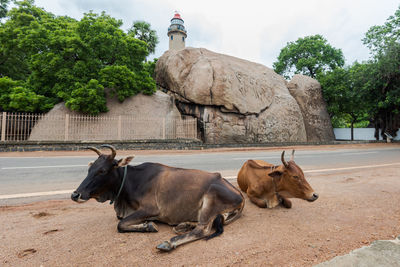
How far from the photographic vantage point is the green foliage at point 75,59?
15086mm

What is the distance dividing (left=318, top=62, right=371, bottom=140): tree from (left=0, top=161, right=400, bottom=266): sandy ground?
22635 mm

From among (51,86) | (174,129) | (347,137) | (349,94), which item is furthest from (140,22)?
(347,137)

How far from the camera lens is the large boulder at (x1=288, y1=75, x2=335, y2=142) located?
23531 millimetres

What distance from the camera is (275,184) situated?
2.90 meters

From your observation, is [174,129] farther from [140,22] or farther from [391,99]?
[140,22]

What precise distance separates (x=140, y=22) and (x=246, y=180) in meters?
34.7

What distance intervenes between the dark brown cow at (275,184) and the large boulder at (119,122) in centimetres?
1200

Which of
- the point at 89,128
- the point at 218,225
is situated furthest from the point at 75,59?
the point at 218,225

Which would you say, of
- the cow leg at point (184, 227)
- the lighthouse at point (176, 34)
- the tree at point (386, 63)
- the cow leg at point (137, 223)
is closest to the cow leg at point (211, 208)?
the cow leg at point (184, 227)

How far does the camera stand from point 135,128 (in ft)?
50.6

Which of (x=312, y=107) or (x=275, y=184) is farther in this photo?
(x=312, y=107)

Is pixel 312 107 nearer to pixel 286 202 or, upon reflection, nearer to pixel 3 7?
pixel 286 202

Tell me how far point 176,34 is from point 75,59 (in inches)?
1182

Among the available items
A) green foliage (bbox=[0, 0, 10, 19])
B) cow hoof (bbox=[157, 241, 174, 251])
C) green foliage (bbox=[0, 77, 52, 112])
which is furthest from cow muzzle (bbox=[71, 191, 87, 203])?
green foliage (bbox=[0, 0, 10, 19])
